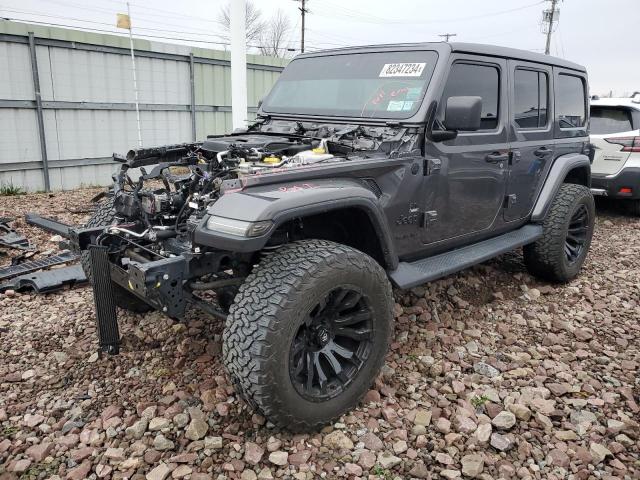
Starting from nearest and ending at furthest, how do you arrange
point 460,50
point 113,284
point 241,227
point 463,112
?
point 241,227 → point 463,112 → point 113,284 → point 460,50

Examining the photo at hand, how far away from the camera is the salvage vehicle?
2414 mm

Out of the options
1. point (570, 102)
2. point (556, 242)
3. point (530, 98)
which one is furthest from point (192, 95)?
point (556, 242)

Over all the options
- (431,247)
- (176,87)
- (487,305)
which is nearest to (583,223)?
(487,305)

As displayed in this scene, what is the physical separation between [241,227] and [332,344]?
85 cm

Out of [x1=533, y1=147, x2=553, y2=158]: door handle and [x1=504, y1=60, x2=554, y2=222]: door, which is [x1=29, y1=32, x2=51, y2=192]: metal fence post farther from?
[x1=533, y1=147, x2=553, y2=158]: door handle

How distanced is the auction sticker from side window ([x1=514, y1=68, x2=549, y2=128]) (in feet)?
3.50

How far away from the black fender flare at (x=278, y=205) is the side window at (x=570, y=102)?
9.38ft

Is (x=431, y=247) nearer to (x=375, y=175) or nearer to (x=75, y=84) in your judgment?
(x=375, y=175)

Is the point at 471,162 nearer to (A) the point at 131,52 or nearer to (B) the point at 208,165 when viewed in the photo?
(B) the point at 208,165

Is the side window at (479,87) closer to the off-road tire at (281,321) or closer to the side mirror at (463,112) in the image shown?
the side mirror at (463,112)

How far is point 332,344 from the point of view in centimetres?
273

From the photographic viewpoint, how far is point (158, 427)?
264cm

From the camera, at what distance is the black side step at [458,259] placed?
320cm

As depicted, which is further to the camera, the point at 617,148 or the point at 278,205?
the point at 617,148
